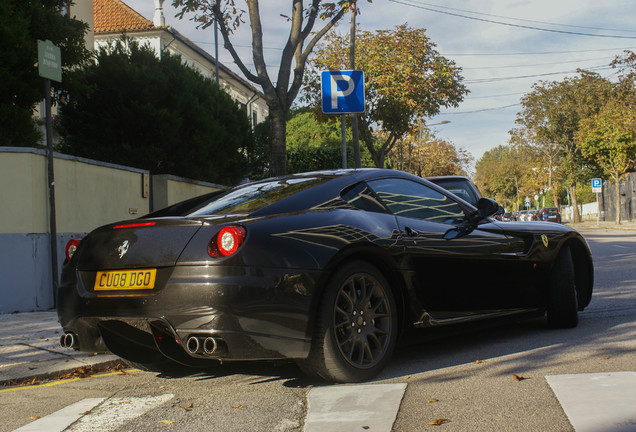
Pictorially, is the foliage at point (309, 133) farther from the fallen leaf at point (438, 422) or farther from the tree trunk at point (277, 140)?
the fallen leaf at point (438, 422)

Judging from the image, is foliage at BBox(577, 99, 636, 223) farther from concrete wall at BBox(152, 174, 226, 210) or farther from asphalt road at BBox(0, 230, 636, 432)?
asphalt road at BBox(0, 230, 636, 432)

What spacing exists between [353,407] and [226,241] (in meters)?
1.12

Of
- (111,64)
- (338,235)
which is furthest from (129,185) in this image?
(338,235)

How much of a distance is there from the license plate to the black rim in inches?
43.0

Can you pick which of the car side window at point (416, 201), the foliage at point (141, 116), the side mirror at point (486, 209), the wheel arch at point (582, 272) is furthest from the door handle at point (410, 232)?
the foliage at point (141, 116)

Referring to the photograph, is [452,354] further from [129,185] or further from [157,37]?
[157,37]

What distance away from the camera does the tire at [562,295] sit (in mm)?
6176

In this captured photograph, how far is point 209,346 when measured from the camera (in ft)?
13.0

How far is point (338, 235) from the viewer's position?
4.46 m

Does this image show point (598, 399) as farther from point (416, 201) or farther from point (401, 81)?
point (401, 81)

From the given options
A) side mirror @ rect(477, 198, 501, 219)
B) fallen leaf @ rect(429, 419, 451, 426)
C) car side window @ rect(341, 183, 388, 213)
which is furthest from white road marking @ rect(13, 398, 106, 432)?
side mirror @ rect(477, 198, 501, 219)

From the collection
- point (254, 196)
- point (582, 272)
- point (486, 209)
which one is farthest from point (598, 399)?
point (582, 272)

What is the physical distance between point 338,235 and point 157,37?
31551 mm

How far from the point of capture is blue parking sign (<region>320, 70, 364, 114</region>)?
1099cm
